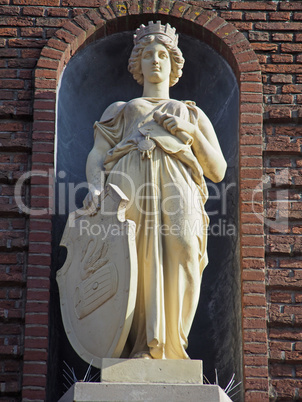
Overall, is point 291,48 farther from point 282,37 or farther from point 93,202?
point 93,202

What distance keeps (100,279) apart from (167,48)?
2.09 metres

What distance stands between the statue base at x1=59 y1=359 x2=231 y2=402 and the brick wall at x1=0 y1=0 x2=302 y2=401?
2.71ft

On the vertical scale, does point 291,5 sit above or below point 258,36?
above

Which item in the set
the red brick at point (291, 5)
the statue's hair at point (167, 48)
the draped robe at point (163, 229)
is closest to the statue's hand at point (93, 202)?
the draped robe at point (163, 229)

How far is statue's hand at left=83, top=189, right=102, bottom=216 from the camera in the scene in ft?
21.6

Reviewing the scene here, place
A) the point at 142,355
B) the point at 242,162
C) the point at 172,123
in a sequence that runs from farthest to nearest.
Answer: the point at 242,162 < the point at 172,123 < the point at 142,355

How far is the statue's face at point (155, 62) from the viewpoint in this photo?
7379 mm

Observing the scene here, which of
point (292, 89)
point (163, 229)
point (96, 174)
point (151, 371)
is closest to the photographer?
point (151, 371)

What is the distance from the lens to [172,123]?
689 cm

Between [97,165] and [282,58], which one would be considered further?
[282,58]

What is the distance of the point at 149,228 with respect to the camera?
6551 millimetres

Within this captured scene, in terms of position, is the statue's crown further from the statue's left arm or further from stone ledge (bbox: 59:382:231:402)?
stone ledge (bbox: 59:382:231:402)

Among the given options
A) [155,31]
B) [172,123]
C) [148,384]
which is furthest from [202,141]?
[148,384]

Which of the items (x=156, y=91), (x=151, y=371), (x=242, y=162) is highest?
(x=156, y=91)
